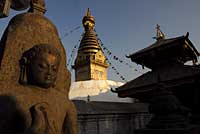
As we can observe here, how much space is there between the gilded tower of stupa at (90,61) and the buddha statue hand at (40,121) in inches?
823

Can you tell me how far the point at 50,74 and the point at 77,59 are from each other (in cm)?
2213

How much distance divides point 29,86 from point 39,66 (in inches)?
8.6

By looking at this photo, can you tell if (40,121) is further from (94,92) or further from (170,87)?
(94,92)

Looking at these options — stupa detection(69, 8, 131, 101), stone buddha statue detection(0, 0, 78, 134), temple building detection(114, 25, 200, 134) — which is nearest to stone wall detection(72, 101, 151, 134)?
temple building detection(114, 25, 200, 134)

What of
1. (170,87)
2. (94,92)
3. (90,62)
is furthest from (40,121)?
(90,62)

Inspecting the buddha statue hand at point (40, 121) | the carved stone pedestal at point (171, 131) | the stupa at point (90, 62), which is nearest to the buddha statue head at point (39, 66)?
the buddha statue hand at point (40, 121)

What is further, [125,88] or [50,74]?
[125,88]

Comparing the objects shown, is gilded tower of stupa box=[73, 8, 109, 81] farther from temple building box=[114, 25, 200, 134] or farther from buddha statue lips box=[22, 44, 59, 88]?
buddha statue lips box=[22, 44, 59, 88]

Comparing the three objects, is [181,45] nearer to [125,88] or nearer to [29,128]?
[125,88]

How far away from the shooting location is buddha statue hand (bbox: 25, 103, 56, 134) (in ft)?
4.22

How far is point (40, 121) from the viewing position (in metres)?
1.34

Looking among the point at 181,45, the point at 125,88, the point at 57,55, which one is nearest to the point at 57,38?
the point at 57,55

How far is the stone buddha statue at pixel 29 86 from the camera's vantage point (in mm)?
1427

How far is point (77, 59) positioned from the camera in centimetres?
2361
